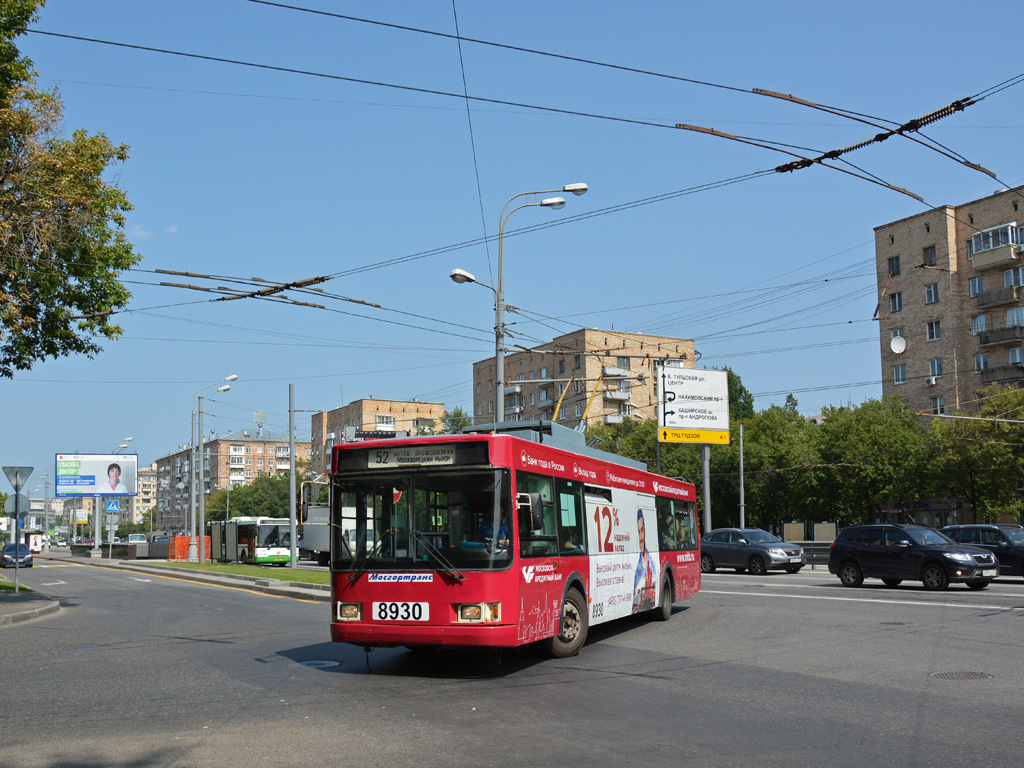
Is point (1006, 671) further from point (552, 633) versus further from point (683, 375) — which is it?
point (683, 375)

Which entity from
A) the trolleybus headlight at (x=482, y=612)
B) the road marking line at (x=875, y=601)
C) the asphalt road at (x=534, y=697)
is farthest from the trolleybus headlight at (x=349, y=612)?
the road marking line at (x=875, y=601)

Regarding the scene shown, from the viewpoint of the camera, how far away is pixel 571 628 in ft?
39.4

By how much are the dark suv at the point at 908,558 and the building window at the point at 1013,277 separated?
40083 mm

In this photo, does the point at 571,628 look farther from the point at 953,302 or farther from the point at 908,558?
the point at 953,302

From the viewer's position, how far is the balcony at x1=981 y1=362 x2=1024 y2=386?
56406 millimetres

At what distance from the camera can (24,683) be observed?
999 cm

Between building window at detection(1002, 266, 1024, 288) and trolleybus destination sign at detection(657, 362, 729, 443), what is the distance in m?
22.6

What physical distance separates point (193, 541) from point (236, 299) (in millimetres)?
43150

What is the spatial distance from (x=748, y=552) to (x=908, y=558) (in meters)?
9.88

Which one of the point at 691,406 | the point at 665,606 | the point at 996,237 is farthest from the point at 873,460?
the point at 665,606

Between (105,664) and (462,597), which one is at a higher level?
(462,597)

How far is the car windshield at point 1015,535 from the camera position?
80.8ft

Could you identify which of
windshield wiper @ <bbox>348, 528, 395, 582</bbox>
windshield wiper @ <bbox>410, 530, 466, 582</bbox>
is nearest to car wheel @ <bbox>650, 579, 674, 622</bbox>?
windshield wiper @ <bbox>410, 530, 466, 582</bbox>

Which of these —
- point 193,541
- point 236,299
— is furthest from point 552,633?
point 193,541
